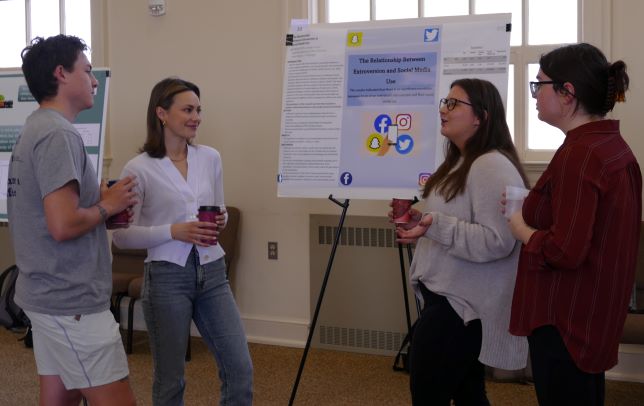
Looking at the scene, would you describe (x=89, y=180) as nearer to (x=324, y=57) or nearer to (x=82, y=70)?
(x=82, y=70)

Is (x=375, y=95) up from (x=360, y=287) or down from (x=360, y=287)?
up

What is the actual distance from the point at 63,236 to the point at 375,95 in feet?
6.05

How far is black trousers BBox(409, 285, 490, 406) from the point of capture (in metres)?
2.20

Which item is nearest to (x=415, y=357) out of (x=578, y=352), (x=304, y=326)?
(x=578, y=352)

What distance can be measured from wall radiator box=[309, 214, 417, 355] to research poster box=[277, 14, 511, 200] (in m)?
1.07

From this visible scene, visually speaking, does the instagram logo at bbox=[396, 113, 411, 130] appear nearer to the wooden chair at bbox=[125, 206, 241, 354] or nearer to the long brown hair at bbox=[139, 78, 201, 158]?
the long brown hair at bbox=[139, 78, 201, 158]

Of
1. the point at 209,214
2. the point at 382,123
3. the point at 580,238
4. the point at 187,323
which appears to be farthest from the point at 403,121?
the point at 580,238

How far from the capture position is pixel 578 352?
1.77 meters

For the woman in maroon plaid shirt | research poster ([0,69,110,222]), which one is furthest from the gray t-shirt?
research poster ([0,69,110,222])

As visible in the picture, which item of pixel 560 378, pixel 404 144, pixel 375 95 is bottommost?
pixel 560 378

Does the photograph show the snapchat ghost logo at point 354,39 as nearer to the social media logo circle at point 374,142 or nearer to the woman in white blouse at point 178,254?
the social media logo circle at point 374,142

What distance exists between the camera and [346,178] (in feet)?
11.5

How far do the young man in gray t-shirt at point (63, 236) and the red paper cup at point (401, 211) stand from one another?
0.85 metres

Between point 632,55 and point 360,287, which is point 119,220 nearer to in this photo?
point 360,287
